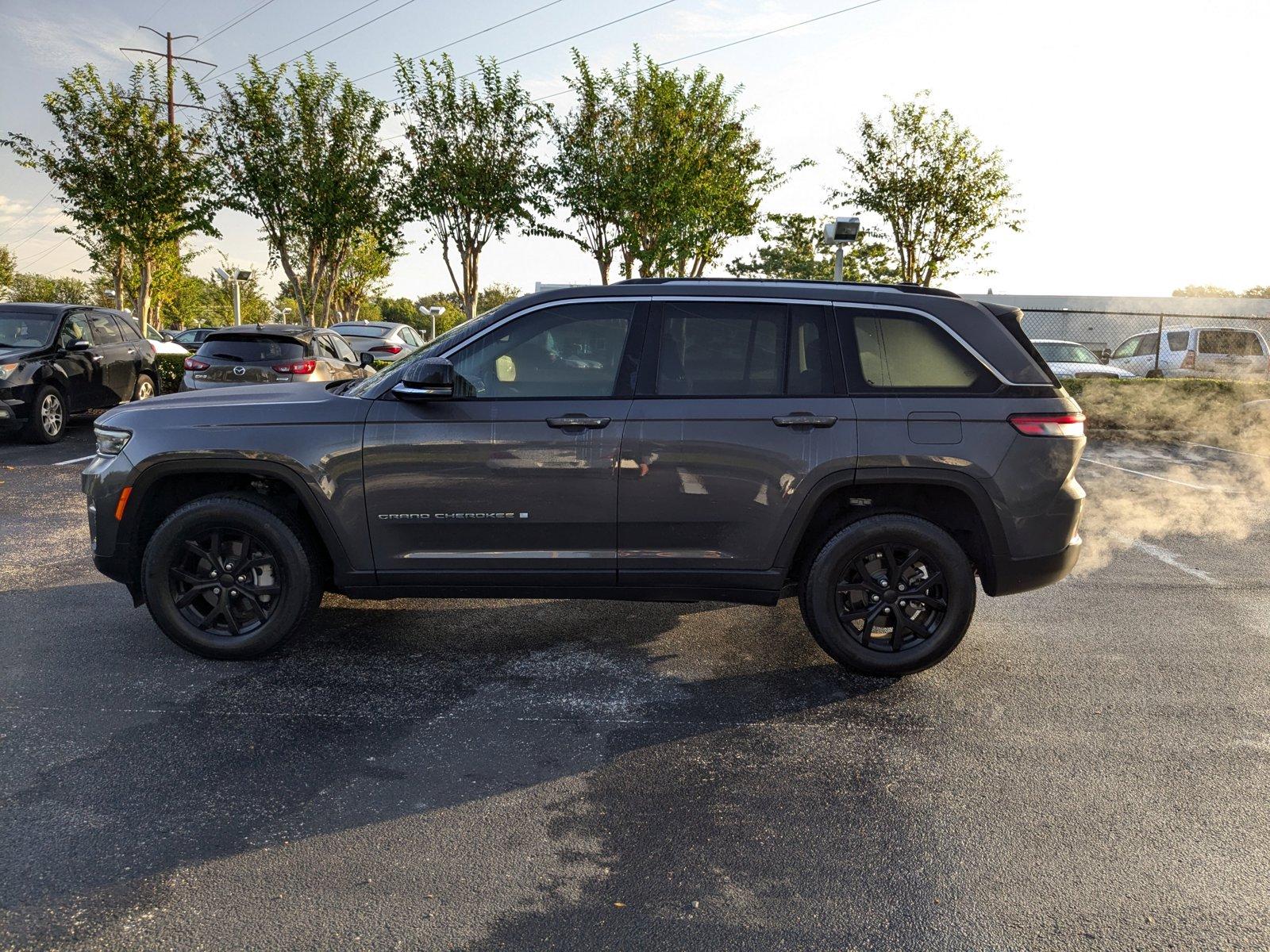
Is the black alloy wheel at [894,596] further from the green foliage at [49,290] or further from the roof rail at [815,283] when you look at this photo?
the green foliage at [49,290]

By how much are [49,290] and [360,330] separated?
79.3 metres

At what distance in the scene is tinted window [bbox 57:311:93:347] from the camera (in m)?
12.8

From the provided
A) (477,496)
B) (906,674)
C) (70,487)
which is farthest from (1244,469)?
(70,487)

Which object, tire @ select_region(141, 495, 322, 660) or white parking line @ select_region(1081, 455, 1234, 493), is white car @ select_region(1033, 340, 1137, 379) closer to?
white parking line @ select_region(1081, 455, 1234, 493)

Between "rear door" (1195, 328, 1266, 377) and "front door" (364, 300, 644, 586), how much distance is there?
2063 cm

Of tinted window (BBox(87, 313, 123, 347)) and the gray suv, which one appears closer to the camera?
the gray suv

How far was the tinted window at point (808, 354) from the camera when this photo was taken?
15.1 ft

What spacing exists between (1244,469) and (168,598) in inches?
514

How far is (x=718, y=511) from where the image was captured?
4570 millimetres

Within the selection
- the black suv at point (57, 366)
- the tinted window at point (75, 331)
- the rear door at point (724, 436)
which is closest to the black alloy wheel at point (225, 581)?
the rear door at point (724, 436)

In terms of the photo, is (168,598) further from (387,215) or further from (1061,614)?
(387,215)

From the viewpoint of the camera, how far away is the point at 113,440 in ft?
15.8

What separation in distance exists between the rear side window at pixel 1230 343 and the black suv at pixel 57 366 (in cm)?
2083

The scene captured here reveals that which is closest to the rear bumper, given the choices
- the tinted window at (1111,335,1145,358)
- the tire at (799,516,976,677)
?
the tire at (799,516,976,677)
